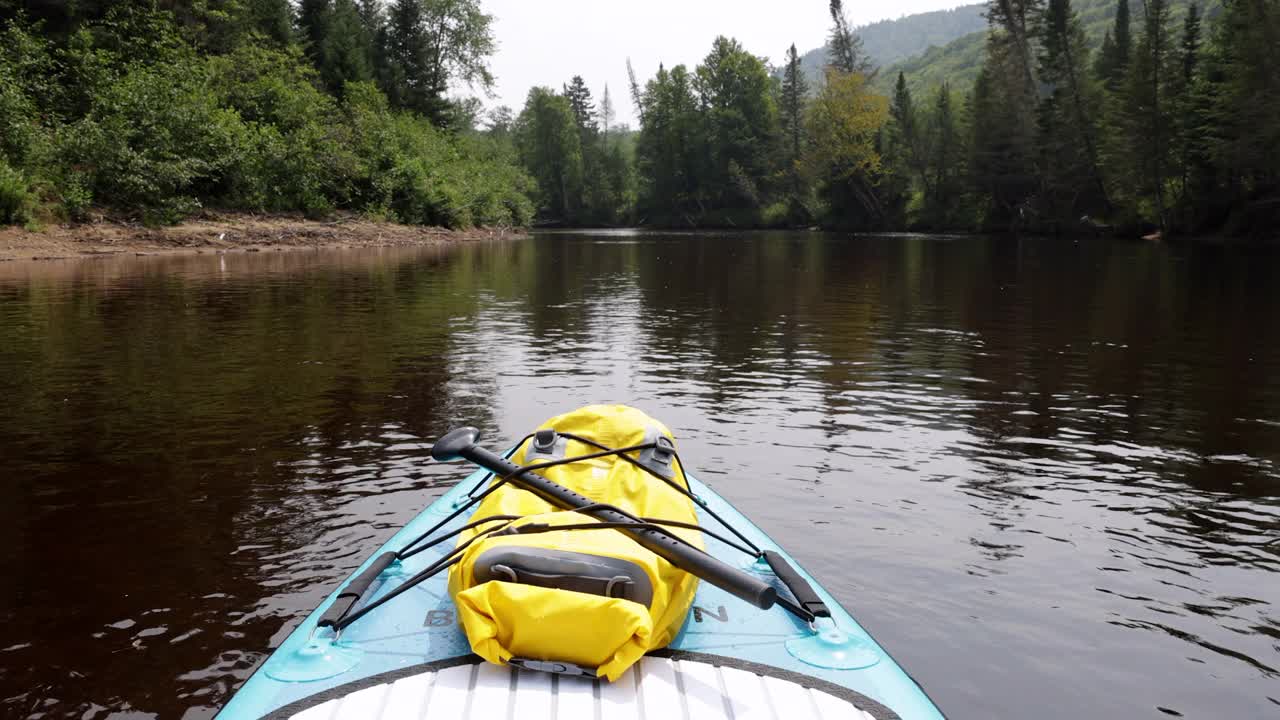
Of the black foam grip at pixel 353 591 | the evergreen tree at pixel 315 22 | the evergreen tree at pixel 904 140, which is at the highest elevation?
the evergreen tree at pixel 315 22

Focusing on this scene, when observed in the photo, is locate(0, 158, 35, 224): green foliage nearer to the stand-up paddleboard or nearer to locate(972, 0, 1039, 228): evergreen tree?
the stand-up paddleboard

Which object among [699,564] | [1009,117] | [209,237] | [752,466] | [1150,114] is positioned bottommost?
[752,466]

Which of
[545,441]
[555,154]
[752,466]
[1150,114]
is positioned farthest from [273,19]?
[545,441]

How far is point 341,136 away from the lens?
4034 cm

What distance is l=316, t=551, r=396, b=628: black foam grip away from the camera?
2.99 metres

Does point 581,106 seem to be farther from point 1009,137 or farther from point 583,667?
point 583,667

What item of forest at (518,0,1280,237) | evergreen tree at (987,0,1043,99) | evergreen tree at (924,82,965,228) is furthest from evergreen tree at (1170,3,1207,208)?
evergreen tree at (924,82,965,228)

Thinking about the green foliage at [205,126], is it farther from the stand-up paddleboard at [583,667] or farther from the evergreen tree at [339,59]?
the stand-up paddleboard at [583,667]

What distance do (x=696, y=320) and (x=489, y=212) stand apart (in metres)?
39.9

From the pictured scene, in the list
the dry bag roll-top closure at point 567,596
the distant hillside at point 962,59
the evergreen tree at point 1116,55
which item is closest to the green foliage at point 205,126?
the dry bag roll-top closure at point 567,596

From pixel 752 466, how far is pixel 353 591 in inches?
169

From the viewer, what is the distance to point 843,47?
7381 centimetres

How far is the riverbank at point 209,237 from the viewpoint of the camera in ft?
83.2

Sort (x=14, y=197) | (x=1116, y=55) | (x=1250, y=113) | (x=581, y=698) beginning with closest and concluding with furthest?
(x=581, y=698)
(x=14, y=197)
(x=1250, y=113)
(x=1116, y=55)
